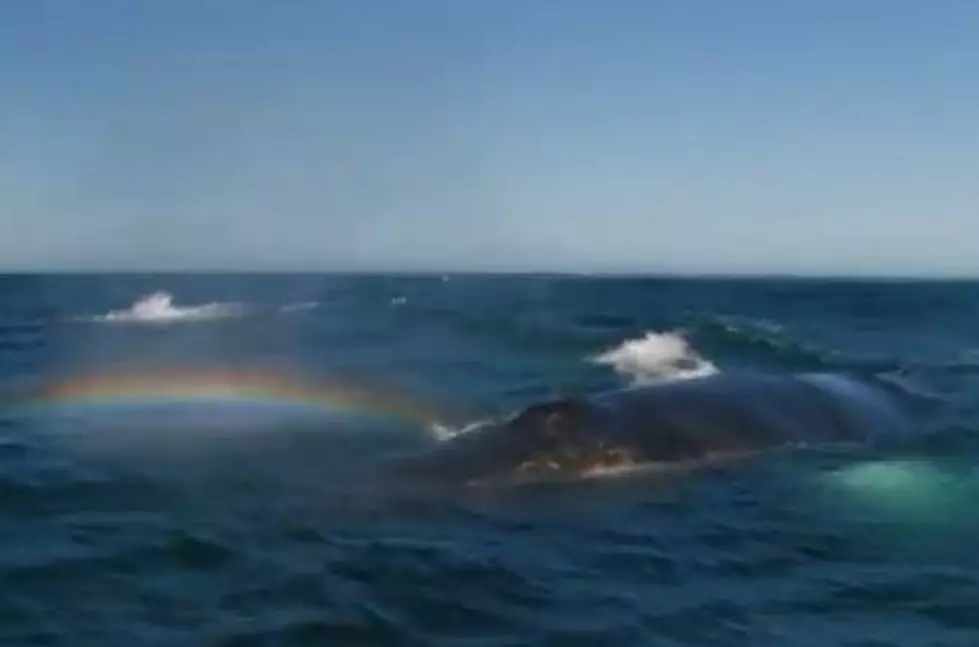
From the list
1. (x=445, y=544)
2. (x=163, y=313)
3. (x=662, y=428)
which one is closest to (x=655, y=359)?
(x=662, y=428)

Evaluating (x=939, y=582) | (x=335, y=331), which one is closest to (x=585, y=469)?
(x=939, y=582)

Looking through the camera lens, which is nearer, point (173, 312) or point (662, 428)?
point (662, 428)

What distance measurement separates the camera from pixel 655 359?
39812 millimetres

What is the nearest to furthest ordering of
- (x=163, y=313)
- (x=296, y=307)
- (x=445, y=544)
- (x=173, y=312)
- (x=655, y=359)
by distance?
(x=445, y=544), (x=655, y=359), (x=163, y=313), (x=173, y=312), (x=296, y=307)

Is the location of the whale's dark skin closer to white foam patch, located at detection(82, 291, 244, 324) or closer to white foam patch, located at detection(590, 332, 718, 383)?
white foam patch, located at detection(590, 332, 718, 383)

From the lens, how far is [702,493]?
54.9 feet

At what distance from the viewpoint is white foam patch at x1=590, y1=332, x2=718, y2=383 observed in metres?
35.6

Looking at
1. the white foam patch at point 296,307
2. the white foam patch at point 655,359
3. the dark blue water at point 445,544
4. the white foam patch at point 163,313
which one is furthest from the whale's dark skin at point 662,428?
the white foam patch at point 296,307

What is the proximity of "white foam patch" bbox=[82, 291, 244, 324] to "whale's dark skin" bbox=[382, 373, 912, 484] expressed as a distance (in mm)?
47338

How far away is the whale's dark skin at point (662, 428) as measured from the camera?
55.9 feet

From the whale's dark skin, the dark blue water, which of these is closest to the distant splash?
the dark blue water

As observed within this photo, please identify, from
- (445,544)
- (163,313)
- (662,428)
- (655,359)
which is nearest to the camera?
(445,544)

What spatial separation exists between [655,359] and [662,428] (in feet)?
68.4

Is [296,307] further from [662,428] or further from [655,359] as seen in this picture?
[662,428]
